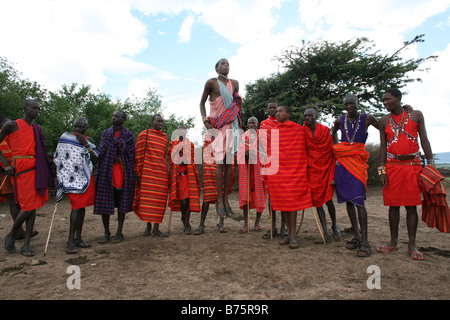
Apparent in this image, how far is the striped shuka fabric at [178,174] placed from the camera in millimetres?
5734

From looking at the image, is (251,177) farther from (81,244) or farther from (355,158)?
(81,244)

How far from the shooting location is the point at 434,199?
4.01 m

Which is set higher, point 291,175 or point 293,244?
point 291,175

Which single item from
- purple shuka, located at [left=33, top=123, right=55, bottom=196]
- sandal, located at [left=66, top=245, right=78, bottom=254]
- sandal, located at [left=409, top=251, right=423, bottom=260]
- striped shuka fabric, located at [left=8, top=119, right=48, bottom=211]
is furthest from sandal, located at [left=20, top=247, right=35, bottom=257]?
sandal, located at [left=409, top=251, right=423, bottom=260]

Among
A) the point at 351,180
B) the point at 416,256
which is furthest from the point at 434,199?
the point at 351,180

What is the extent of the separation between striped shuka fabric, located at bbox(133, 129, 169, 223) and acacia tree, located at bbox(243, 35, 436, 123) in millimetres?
9882

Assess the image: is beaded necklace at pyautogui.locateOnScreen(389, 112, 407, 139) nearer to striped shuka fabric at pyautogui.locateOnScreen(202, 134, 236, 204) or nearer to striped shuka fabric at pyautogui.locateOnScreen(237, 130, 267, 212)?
striped shuka fabric at pyautogui.locateOnScreen(237, 130, 267, 212)

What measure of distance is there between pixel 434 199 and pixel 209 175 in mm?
3655

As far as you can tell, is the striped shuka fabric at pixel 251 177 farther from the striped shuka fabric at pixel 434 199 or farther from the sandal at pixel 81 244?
the sandal at pixel 81 244

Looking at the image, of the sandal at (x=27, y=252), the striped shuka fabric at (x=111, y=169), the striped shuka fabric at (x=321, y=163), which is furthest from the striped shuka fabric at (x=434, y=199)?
the sandal at (x=27, y=252)

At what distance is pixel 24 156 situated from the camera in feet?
14.8

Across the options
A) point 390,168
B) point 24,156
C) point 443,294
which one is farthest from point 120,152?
point 443,294

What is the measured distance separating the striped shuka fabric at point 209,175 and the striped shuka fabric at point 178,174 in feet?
0.66

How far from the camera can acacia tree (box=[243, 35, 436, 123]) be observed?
48.3ft
